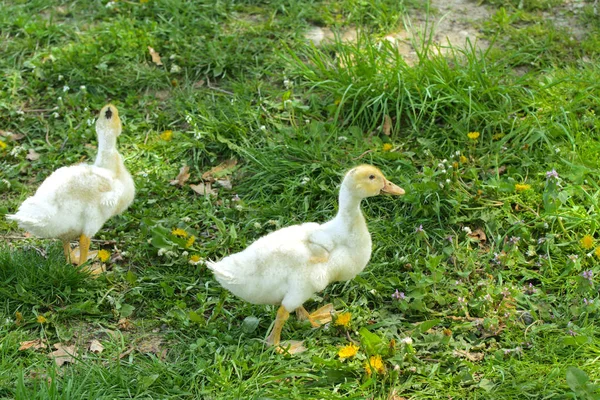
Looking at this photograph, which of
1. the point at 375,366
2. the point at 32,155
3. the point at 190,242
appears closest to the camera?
the point at 375,366

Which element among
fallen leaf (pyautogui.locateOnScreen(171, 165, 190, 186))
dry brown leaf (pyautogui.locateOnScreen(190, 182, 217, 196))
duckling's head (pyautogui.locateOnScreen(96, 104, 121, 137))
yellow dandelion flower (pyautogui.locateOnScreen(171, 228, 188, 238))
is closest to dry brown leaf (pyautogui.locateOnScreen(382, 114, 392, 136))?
dry brown leaf (pyautogui.locateOnScreen(190, 182, 217, 196))

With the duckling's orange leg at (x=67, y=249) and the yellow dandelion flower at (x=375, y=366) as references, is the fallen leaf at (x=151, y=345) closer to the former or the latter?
the duckling's orange leg at (x=67, y=249)

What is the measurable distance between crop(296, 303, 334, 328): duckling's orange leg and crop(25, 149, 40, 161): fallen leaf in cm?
275

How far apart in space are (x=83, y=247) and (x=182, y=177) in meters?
1.20

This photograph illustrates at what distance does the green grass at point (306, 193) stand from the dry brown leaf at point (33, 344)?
0.03m

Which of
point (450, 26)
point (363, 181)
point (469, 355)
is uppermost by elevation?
point (363, 181)

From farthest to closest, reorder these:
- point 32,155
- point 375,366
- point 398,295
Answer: point 32,155 → point 398,295 → point 375,366

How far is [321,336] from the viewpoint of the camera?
448 cm

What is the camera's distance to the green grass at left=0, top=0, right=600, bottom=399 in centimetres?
422

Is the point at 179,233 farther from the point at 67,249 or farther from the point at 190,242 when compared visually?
the point at 67,249

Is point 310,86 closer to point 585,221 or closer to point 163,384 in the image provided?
point 585,221

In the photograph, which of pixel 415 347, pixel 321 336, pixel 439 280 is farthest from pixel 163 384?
pixel 439 280

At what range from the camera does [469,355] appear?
4.36 m

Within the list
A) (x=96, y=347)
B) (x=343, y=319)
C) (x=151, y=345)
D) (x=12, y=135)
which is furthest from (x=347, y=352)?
(x=12, y=135)
